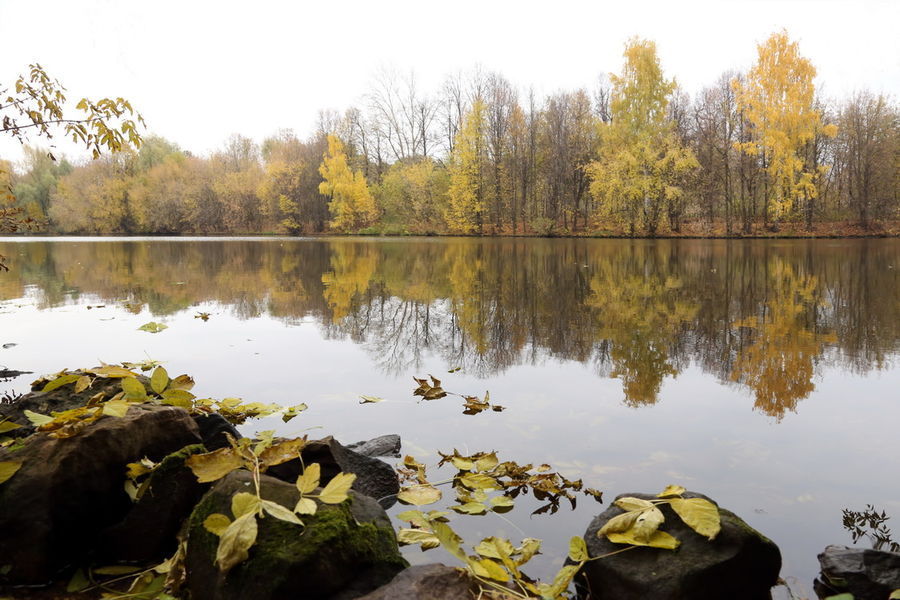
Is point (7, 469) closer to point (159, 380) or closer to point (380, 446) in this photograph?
point (159, 380)

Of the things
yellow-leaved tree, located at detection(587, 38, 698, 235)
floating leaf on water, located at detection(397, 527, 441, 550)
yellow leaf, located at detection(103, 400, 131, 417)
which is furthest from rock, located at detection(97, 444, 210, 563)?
yellow-leaved tree, located at detection(587, 38, 698, 235)

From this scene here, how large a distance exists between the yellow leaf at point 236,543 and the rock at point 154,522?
3.07 feet

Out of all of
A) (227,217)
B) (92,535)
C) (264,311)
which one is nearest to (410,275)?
(264,311)

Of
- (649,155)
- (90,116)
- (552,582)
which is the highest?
(649,155)

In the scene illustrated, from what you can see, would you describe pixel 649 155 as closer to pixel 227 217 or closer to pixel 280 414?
pixel 280 414

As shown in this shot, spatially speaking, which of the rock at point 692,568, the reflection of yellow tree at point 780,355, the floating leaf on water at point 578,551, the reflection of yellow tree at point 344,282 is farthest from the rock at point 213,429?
the reflection of yellow tree at point 344,282

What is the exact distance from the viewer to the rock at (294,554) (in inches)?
82.0

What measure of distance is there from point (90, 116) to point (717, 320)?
→ 830cm

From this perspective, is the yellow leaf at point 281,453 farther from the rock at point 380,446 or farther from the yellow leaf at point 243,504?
the rock at point 380,446

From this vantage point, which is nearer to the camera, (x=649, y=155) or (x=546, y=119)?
(x=649, y=155)

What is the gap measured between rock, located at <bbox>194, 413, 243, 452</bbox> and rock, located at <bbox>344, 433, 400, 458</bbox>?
841mm

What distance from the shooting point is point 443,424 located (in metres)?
4.46

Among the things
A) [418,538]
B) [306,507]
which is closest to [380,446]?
[418,538]

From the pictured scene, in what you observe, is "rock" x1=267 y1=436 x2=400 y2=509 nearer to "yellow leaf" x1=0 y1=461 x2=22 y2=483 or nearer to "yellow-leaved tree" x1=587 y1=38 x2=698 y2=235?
"yellow leaf" x1=0 y1=461 x2=22 y2=483
